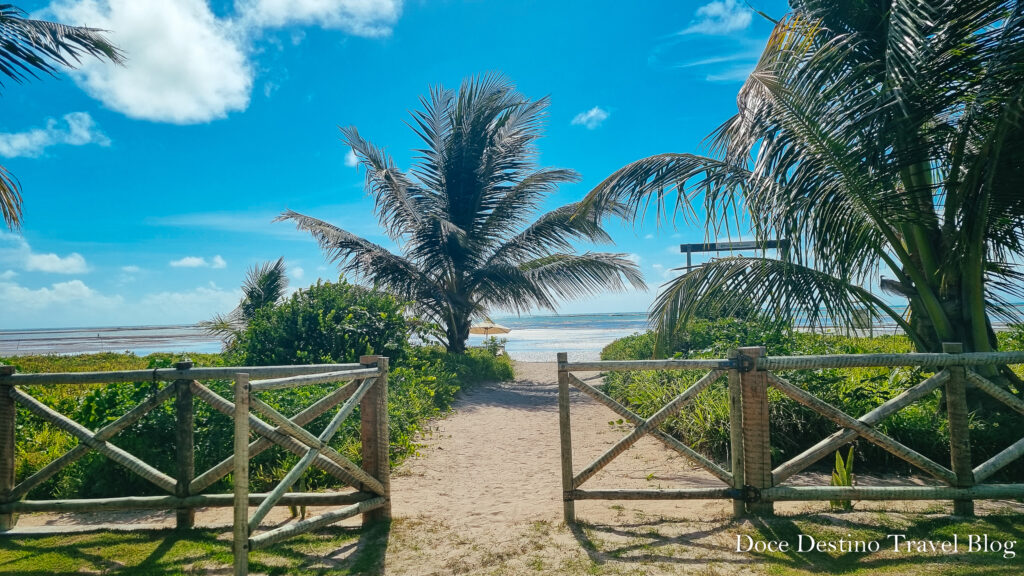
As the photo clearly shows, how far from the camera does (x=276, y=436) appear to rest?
Result: 3.34m

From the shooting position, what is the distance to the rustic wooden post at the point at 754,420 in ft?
11.8

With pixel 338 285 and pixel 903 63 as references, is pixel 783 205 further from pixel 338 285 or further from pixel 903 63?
pixel 338 285

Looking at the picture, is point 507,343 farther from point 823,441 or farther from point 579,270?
point 823,441

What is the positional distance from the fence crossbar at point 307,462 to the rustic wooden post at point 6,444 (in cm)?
192

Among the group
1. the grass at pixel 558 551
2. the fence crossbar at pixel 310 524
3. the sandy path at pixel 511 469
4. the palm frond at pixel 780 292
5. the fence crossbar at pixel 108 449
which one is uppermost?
the palm frond at pixel 780 292

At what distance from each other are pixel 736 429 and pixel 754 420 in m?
0.14

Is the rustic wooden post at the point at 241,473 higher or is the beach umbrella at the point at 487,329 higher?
the beach umbrella at the point at 487,329

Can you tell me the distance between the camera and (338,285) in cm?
1020

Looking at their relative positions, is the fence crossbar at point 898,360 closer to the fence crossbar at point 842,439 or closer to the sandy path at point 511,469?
the fence crossbar at point 842,439

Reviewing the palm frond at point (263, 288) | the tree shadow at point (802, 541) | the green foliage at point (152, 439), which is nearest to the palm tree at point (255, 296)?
the palm frond at point (263, 288)

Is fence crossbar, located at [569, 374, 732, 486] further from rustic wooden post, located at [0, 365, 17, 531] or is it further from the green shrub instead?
rustic wooden post, located at [0, 365, 17, 531]

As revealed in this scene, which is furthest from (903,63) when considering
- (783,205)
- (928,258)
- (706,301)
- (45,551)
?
(45,551)

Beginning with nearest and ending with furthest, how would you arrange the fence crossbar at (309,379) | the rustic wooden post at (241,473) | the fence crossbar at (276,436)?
the rustic wooden post at (241,473), the fence crossbar at (309,379), the fence crossbar at (276,436)

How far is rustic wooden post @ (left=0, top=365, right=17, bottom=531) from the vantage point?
3820 mm
